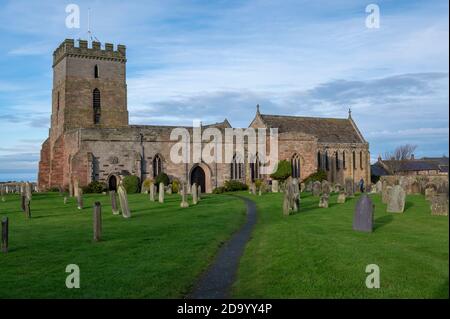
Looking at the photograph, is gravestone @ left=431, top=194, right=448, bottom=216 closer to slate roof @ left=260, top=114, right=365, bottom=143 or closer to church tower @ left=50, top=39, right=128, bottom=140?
slate roof @ left=260, top=114, right=365, bottom=143

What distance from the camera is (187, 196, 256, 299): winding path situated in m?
8.53

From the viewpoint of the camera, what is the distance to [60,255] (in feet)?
38.2

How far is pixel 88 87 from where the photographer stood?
4903cm

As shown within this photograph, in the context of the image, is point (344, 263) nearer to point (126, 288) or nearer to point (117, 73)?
point (126, 288)

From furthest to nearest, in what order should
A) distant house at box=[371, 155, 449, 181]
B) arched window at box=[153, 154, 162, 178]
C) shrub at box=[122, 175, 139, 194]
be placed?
distant house at box=[371, 155, 449, 181], arched window at box=[153, 154, 162, 178], shrub at box=[122, 175, 139, 194]

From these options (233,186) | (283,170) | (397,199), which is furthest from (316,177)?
(397,199)

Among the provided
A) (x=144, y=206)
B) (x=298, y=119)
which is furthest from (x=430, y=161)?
(x=144, y=206)

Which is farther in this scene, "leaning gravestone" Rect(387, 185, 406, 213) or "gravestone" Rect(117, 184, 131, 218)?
"leaning gravestone" Rect(387, 185, 406, 213)

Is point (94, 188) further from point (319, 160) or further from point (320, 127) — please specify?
point (320, 127)

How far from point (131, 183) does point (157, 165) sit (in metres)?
4.61

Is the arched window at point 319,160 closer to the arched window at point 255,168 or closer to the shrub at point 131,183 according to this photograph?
the arched window at point 255,168

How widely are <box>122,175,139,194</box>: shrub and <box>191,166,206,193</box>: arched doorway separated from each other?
20.7 ft

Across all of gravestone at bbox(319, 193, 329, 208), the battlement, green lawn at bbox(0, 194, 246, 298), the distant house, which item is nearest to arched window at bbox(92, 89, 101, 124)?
the battlement
